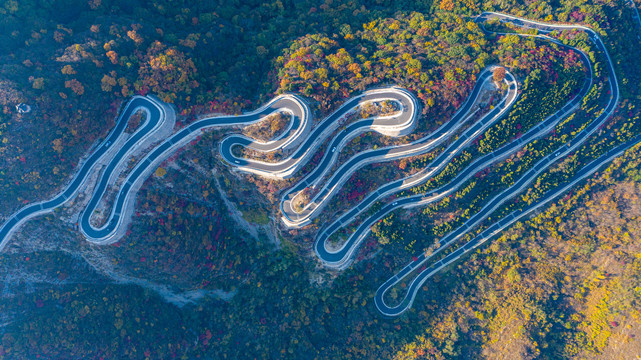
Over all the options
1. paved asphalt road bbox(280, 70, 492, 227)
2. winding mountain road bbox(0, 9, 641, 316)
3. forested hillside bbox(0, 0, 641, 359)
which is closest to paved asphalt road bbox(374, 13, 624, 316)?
winding mountain road bbox(0, 9, 641, 316)

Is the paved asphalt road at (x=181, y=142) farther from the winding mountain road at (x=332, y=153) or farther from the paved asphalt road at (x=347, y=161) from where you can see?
the paved asphalt road at (x=347, y=161)

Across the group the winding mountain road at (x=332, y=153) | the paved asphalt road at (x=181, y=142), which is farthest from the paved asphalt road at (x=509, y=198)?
the paved asphalt road at (x=181, y=142)

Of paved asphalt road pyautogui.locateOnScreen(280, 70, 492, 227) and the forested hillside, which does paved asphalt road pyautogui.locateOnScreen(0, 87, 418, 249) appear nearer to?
the forested hillside

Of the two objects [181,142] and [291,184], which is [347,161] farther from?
[181,142]

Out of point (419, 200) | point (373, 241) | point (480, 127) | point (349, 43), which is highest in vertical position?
point (349, 43)

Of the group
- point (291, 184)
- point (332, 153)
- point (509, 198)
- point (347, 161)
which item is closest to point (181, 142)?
point (291, 184)

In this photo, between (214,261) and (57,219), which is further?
(214,261)

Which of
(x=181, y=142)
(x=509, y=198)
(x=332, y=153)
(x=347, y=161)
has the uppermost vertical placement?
(x=181, y=142)

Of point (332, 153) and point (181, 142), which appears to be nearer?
point (181, 142)

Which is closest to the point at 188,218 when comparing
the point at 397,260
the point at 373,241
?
the point at 373,241

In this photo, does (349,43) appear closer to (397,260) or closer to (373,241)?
(373,241)

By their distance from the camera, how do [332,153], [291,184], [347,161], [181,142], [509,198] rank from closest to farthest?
1. [181,142]
2. [332,153]
3. [291,184]
4. [347,161]
5. [509,198]
